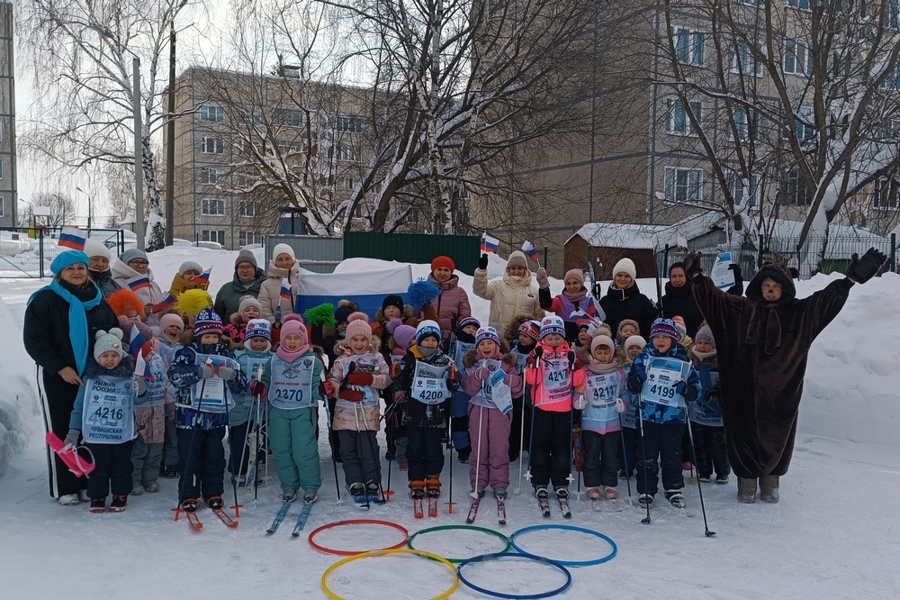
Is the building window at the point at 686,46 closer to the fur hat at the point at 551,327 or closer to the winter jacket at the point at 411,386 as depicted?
the fur hat at the point at 551,327

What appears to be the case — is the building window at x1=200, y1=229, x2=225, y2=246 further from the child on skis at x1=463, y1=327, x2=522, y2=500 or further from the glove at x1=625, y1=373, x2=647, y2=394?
the glove at x1=625, y1=373, x2=647, y2=394

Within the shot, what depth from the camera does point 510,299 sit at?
668 centimetres

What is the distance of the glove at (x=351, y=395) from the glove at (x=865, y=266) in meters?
3.70

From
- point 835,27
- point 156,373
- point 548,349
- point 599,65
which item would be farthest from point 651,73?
point 156,373

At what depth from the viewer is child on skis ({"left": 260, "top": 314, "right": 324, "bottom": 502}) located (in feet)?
17.3

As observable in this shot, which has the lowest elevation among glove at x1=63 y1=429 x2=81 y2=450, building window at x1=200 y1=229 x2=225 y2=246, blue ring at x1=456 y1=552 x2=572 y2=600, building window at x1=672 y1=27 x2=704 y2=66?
blue ring at x1=456 y1=552 x2=572 y2=600

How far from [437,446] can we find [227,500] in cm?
163

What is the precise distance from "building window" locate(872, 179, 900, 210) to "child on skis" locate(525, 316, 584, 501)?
12.6 m

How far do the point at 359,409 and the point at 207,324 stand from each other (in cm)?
128

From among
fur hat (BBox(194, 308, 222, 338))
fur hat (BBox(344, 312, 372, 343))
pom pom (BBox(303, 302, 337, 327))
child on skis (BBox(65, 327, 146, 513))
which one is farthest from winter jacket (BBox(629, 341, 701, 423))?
child on skis (BBox(65, 327, 146, 513))

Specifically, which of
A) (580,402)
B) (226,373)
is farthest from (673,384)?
(226,373)

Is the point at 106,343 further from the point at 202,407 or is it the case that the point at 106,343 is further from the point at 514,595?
the point at 514,595

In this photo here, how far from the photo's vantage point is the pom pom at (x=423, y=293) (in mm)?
6406

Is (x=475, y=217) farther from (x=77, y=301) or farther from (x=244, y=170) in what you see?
(x=77, y=301)
